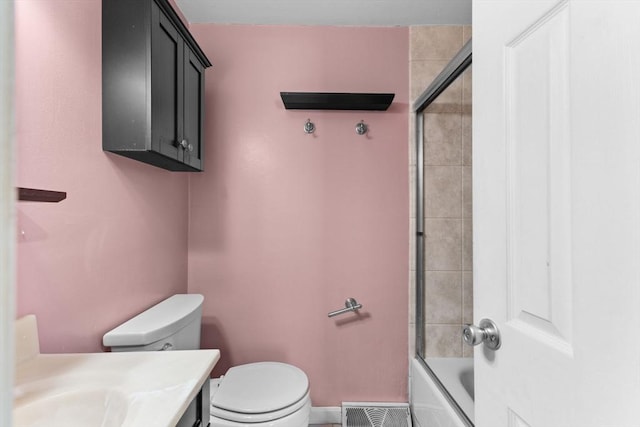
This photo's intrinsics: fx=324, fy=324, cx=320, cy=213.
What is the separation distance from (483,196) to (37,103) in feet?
3.89

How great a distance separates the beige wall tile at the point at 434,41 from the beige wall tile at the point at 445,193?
662mm

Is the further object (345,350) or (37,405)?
(345,350)

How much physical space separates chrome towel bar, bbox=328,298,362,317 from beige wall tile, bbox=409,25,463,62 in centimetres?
146

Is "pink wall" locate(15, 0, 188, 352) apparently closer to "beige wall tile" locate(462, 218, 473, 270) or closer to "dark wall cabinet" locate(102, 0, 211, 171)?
"dark wall cabinet" locate(102, 0, 211, 171)

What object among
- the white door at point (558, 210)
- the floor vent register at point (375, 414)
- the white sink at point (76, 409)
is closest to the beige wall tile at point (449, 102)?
the white door at point (558, 210)

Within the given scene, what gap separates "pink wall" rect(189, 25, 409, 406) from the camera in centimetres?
188

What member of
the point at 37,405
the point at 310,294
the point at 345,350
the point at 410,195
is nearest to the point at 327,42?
the point at 410,195

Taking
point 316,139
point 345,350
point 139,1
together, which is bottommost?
point 345,350

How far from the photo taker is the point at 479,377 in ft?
2.51

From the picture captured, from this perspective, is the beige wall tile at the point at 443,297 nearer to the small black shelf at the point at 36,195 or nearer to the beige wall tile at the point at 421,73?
the beige wall tile at the point at 421,73

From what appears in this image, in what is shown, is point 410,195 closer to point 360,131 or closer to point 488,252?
point 360,131

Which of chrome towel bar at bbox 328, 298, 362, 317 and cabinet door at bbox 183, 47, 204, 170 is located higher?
cabinet door at bbox 183, 47, 204, 170

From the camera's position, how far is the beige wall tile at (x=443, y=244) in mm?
1841

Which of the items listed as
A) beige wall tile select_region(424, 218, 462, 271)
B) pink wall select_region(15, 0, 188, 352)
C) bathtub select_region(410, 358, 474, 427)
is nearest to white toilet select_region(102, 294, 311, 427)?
pink wall select_region(15, 0, 188, 352)
